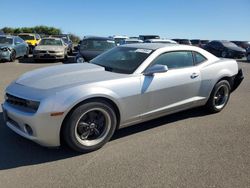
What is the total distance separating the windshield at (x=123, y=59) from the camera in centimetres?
481

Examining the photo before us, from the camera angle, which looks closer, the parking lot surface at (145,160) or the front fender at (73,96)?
the parking lot surface at (145,160)

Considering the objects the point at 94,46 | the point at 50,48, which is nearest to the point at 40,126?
the point at 94,46

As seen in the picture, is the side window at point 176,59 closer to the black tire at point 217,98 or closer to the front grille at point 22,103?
the black tire at point 217,98

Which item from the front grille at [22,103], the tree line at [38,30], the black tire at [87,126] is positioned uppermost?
the tree line at [38,30]

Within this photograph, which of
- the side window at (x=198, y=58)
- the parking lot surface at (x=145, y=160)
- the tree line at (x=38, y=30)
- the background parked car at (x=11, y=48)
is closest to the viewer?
the parking lot surface at (x=145, y=160)

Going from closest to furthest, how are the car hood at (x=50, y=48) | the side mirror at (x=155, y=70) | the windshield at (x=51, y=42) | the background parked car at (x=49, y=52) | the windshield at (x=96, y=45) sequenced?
the side mirror at (x=155, y=70) < the windshield at (x=96, y=45) < the background parked car at (x=49, y=52) < the car hood at (x=50, y=48) < the windshield at (x=51, y=42)

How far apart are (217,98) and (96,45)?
7360 millimetres

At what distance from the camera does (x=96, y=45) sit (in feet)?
41.2

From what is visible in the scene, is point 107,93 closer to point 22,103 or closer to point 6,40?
point 22,103

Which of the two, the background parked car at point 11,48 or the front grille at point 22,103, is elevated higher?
the background parked car at point 11,48

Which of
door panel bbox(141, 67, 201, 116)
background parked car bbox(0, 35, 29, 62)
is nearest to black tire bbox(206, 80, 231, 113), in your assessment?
door panel bbox(141, 67, 201, 116)

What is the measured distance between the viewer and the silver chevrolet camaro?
3842mm

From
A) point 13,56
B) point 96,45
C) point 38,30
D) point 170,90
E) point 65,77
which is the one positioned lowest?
point 13,56

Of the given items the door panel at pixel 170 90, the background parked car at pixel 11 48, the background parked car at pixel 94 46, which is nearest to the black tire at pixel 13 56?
the background parked car at pixel 11 48
